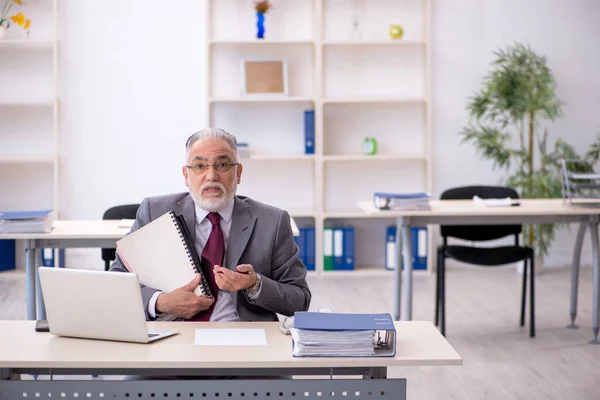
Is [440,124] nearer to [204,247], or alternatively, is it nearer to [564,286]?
[564,286]

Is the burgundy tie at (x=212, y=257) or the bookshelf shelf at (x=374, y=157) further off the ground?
the bookshelf shelf at (x=374, y=157)

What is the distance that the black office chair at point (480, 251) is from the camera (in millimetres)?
5316

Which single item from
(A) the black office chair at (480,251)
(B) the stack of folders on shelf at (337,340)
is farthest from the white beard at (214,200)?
(A) the black office chair at (480,251)

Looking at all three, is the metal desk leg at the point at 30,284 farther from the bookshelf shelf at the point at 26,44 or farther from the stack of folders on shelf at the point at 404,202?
the bookshelf shelf at the point at 26,44

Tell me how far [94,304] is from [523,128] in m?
5.72

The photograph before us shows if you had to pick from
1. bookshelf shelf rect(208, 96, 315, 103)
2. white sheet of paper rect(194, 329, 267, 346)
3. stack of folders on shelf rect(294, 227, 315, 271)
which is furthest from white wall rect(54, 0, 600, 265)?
white sheet of paper rect(194, 329, 267, 346)

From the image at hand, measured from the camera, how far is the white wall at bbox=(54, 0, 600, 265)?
24.2ft

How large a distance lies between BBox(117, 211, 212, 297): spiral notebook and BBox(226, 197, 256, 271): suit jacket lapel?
18 centimetres

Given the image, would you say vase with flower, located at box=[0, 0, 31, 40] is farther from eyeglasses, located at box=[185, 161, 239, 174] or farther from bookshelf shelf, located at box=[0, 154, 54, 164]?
eyeglasses, located at box=[185, 161, 239, 174]

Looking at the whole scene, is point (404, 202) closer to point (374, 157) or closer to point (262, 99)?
point (374, 157)

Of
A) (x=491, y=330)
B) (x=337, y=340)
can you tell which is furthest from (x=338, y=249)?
(x=337, y=340)

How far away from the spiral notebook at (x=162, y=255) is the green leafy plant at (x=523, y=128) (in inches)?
182

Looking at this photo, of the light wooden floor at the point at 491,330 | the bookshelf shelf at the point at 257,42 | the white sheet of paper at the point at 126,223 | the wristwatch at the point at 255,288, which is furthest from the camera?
the bookshelf shelf at the point at 257,42

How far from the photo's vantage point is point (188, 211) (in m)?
3.12
